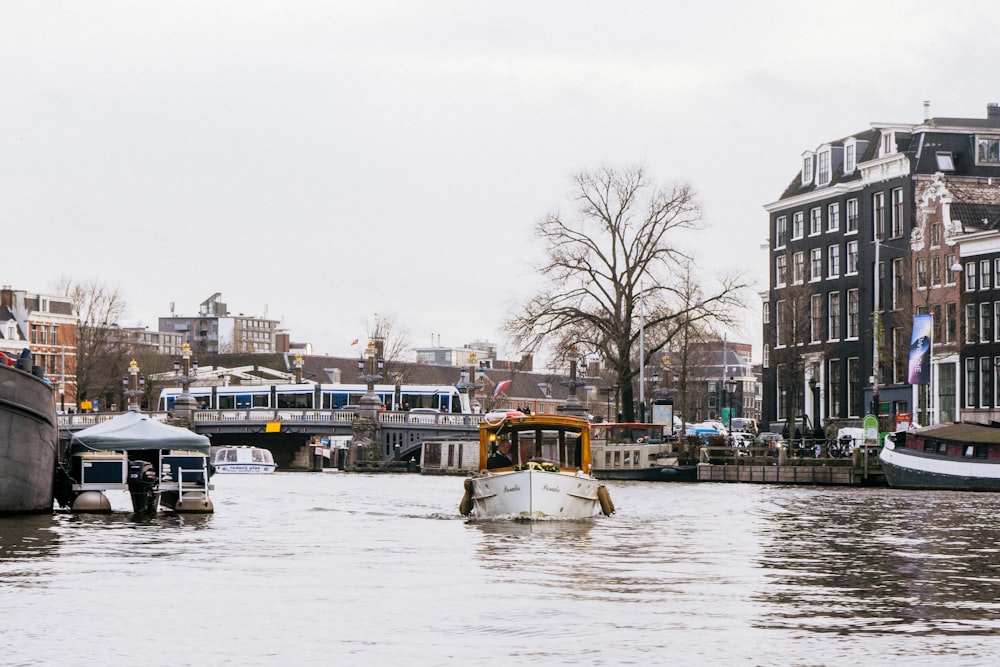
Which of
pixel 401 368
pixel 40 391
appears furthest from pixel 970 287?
pixel 401 368

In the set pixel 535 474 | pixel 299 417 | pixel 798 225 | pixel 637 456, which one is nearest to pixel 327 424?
pixel 299 417

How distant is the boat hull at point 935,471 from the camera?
6919cm

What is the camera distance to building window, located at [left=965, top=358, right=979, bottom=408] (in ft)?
293

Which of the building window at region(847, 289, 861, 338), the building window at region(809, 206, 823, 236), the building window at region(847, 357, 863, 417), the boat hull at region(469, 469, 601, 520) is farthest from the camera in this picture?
the building window at region(809, 206, 823, 236)

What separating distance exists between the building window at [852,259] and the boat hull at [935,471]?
29039 millimetres

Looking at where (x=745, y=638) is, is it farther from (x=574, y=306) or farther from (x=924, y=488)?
(x=574, y=306)

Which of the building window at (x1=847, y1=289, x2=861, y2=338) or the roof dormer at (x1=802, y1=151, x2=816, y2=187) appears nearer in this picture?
the building window at (x1=847, y1=289, x2=861, y2=338)

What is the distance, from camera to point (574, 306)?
3821 inches

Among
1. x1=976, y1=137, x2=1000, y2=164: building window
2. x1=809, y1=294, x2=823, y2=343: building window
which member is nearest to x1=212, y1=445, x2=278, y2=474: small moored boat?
x1=809, y1=294, x2=823, y2=343: building window

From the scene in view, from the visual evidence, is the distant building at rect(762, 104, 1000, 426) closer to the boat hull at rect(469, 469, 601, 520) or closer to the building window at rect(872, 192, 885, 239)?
the building window at rect(872, 192, 885, 239)

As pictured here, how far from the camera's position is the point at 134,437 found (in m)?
43.7

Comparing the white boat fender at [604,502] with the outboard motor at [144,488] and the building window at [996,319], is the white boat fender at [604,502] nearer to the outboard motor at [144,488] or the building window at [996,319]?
the outboard motor at [144,488]

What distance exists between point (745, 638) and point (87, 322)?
124661 mm

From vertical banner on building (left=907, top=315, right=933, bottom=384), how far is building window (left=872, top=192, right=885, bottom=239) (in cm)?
2034
